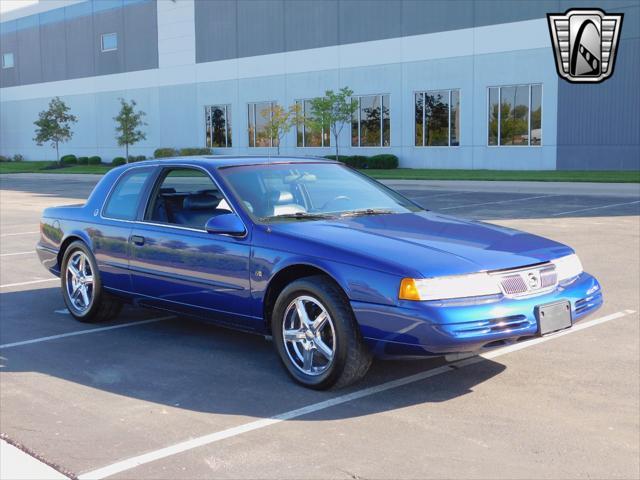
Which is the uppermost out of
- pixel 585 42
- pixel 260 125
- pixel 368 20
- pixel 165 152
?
pixel 368 20

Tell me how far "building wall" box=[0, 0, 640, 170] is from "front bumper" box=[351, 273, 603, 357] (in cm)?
2876

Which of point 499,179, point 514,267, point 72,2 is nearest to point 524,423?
point 514,267

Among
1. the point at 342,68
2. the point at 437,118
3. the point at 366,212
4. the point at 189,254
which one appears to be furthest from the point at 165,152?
the point at 366,212

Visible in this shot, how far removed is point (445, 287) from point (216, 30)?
142 ft

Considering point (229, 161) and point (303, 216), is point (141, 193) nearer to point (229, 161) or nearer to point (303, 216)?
point (229, 161)

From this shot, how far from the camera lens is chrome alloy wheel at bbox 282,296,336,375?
5.25m

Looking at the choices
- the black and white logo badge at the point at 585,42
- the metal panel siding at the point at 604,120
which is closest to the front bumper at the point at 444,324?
the black and white logo badge at the point at 585,42

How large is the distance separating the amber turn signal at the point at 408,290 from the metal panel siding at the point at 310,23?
120 feet

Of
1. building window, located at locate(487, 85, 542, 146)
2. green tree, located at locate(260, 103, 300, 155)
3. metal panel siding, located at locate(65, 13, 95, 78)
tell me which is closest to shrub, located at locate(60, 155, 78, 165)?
metal panel siding, located at locate(65, 13, 95, 78)

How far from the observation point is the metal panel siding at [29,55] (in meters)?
59.5

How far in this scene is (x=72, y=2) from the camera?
5569 cm

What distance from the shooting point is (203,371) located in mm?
5848

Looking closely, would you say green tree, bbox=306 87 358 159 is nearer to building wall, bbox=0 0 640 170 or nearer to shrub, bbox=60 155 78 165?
building wall, bbox=0 0 640 170

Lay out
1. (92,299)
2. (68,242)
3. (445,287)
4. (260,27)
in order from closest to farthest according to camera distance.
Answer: (445,287) → (92,299) → (68,242) → (260,27)
